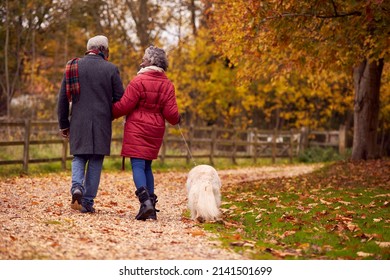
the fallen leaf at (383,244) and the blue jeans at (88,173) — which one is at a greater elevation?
the blue jeans at (88,173)

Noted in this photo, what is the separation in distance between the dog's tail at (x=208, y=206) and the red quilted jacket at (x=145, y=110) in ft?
2.81

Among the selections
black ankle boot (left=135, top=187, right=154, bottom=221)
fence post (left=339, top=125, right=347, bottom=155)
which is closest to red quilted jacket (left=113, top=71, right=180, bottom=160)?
black ankle boot (left=135, top=187, right=154, bottom=221)

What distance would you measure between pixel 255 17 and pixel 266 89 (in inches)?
597

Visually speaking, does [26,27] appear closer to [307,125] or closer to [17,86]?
[17,86]

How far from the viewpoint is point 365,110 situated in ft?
62.3

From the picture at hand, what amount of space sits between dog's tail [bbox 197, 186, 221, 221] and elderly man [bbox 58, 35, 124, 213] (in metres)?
1.44

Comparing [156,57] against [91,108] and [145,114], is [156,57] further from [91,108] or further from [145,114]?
[91,108]

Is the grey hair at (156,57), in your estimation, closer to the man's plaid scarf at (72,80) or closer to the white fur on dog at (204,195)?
the man's plaid scarf at (72,80)

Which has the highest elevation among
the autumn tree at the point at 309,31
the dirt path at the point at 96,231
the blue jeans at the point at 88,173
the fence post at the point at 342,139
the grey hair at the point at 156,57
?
the autumn tree at the point at 309,31

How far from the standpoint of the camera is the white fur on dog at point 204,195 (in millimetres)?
8258

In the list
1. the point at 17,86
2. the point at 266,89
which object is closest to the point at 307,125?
the point at 266,89

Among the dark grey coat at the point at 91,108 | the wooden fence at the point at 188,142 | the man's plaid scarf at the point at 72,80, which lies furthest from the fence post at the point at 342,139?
the man's plaid scarf at the point at 72,80

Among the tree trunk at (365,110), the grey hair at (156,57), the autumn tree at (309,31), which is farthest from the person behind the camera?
the tree trunk at (365,110)

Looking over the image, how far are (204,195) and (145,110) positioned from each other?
4.27 ft
